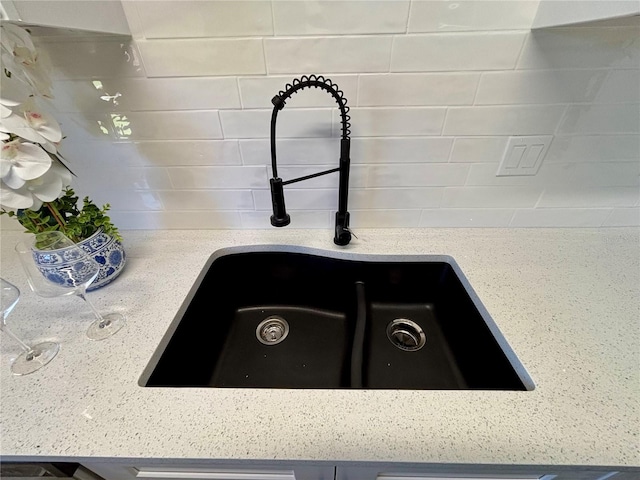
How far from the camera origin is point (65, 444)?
1.45 feet

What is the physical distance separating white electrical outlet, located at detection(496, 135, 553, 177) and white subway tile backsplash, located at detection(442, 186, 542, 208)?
0.05 m

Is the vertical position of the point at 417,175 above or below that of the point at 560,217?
above

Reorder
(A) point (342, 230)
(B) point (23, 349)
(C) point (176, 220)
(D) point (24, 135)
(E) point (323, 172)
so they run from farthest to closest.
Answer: (C) point (176, 220) → (A) point (342, 230) → (E) point (323, 172) → (B) point (23, 349) → (D) point (24, 135)

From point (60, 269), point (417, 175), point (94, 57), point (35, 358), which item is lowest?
point (35, 358)

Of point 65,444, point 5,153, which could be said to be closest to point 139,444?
point 65,444

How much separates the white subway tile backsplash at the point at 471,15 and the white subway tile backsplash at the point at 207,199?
0.57 m

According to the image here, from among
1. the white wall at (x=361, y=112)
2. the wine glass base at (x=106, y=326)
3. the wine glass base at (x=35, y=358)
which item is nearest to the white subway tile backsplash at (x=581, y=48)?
the white wall at (x=361, y=112)

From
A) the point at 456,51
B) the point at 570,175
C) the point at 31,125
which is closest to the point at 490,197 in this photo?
the point at 570,175

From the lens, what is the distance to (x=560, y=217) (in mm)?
855

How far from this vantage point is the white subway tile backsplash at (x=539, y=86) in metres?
0.63

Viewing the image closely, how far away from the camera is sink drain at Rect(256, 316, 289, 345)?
31.7 inches

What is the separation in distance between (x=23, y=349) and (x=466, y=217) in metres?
1.12

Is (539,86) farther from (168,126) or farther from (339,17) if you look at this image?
(168,126)

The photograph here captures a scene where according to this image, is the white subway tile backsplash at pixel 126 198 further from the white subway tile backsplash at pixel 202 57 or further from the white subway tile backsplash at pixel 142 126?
the white subway tile backsplash at pixel 202 57
